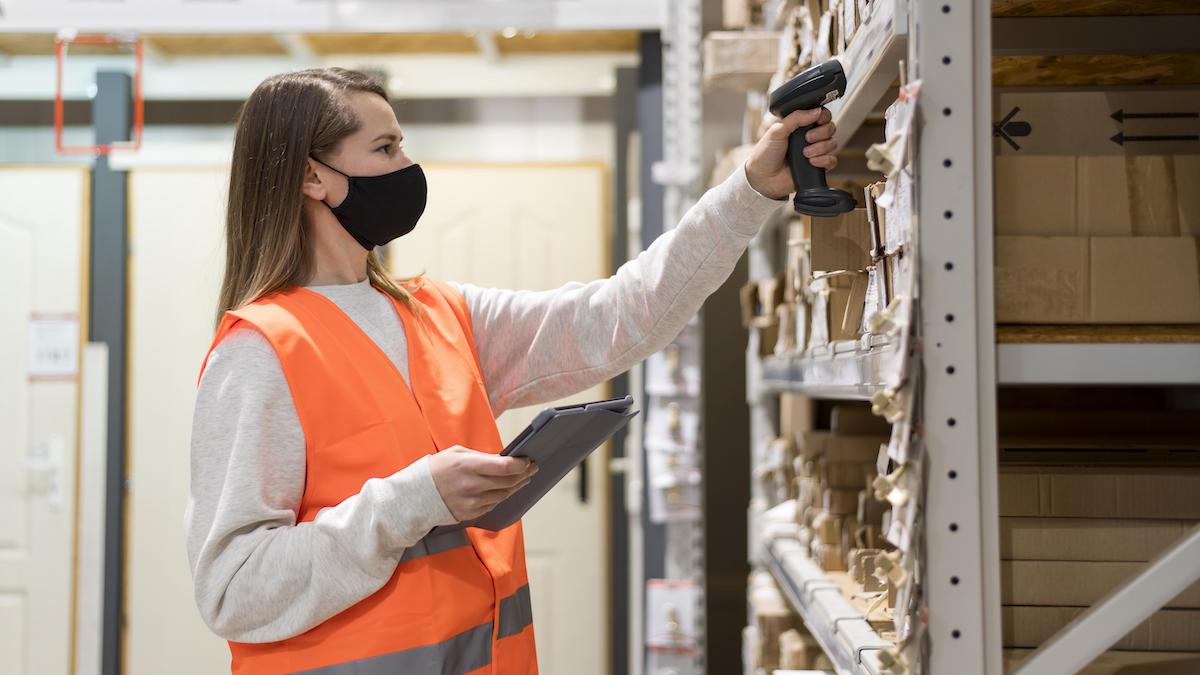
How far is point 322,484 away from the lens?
4.49 feet

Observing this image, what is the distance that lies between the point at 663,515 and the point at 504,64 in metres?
2.04

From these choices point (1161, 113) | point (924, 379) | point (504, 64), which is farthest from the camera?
point (504, 64)

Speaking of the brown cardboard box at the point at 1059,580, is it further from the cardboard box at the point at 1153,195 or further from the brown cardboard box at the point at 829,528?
the brown cardboard box at the point at 829,528

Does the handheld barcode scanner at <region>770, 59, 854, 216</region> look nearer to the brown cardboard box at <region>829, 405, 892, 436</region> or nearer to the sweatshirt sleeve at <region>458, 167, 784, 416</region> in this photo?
the sweatshirt sleeve at <region>458, 167, 784, 416</region>

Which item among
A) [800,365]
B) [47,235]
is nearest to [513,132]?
[47,235]

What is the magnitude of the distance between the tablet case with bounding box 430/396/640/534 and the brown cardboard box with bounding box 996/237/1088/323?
1.46ft

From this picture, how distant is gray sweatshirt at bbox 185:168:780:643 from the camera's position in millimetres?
1274

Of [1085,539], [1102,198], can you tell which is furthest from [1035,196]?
[1085,539]

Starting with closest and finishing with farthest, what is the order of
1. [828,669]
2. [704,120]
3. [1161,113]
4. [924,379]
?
[924,379]
[1161,113]
[828,669]
[704,120]

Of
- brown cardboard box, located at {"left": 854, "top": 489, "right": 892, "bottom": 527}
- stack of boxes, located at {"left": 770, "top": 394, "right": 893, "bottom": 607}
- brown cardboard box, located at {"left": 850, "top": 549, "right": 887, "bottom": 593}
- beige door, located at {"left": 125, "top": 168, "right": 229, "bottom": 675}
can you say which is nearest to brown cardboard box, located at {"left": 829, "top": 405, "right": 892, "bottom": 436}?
stack of boxes, located at {"left": 770, "top": 394, "right": 893, "bottom": 607}

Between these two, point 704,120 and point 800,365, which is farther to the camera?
point 704,120

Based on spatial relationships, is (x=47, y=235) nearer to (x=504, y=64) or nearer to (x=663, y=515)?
(x=504, y=64)

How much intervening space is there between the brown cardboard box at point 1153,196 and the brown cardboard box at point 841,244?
362 millimetres

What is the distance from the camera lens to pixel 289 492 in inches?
53.1
